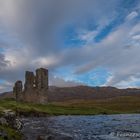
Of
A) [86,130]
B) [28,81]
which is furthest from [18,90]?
[86,130]

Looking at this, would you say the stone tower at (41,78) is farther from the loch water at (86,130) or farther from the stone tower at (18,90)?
the loch water at (86,130)

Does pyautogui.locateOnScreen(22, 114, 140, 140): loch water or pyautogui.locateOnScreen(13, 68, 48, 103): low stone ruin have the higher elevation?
pyautogui.locateOnScreen(13, 68, 48, 103): low stone ruin

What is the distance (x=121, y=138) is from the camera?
3750 centimetres

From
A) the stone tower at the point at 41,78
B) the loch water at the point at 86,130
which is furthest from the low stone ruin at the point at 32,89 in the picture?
the loch water at the point at 86,130

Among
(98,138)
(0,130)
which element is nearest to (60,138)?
(98,138)

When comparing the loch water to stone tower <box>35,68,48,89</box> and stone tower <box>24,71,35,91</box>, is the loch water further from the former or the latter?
stone tower <box>24,71,35,91</box>

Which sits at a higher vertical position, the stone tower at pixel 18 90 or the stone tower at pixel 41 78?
the stone tower at pixel 41 78

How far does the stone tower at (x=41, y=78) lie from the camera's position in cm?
17488

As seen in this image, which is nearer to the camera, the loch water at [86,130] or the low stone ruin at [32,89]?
the loch water at [86,130]

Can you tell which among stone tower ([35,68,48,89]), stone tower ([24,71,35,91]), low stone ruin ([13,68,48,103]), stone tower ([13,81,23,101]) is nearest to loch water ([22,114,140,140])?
low stone ruin ([13,68,48,103])

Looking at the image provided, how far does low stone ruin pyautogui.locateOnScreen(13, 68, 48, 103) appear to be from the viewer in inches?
6840

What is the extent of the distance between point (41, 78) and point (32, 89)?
306 inches

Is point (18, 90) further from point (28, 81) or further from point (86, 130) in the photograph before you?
point (86, 130)

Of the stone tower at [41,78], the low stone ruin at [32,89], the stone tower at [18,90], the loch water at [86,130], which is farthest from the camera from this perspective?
the stone tower at [41,78]
